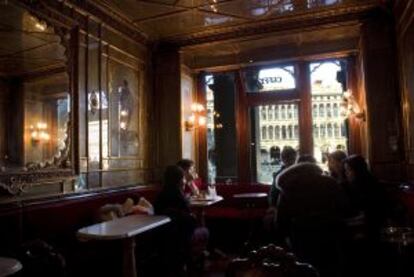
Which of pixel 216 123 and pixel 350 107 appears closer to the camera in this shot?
pixel 350 107

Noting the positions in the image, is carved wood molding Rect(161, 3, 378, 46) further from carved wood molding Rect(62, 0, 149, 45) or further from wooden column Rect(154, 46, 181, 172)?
carved wood molding Rect(62, 0, 149, 45)

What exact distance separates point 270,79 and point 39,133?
461 cm

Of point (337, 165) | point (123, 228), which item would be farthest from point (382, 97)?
point (123, 228)

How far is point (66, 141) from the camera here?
470 cm

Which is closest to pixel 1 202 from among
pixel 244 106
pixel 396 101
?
pixel 244 106

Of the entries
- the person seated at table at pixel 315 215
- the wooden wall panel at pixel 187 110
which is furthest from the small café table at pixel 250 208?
the person seated at table at pixel 315 215

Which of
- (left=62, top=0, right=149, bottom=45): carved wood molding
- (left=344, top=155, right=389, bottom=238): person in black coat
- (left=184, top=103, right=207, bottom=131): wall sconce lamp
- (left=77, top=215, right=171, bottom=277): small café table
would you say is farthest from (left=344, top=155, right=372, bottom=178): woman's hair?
(left=62, top=0, right=149, bottom=45): carved wood molding

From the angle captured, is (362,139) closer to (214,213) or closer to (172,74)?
(214,213)

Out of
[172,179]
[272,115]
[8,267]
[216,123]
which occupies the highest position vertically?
[272,115]

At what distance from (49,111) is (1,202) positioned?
1.25 metres

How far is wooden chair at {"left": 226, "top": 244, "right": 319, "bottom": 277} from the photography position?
1.40m

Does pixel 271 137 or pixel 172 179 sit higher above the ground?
pixel 271 137

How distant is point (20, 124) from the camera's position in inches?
161

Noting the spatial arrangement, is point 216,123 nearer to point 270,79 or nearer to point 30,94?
point 270,79
